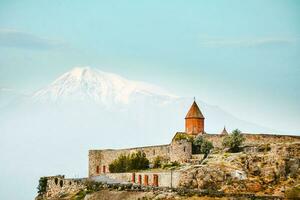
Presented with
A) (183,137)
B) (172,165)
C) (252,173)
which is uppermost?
(183,137)

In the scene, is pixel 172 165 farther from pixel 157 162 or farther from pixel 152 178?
pixel 157 162

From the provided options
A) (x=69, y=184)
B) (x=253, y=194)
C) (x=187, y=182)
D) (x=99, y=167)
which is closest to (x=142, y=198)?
(x=187, y=182)

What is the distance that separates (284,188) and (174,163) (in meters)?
15.5

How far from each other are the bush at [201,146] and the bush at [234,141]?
1554 mm

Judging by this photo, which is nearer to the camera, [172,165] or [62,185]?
[172,165]

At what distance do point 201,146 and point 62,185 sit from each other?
1519 cm

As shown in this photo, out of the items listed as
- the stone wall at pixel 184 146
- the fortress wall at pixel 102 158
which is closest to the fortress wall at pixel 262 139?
the stone wall at pixel 184 146

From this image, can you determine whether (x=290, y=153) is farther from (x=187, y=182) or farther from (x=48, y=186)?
(x=48, y=186)

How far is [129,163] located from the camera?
88.7 meters

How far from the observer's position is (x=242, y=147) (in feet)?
264

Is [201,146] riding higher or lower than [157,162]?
higher

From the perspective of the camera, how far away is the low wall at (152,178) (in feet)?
247

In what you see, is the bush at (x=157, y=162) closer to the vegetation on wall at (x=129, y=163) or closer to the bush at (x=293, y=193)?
the vegetation on wall at (x=129, y=163)

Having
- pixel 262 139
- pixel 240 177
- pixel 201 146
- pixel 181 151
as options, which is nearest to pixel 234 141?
pixel 262 139
